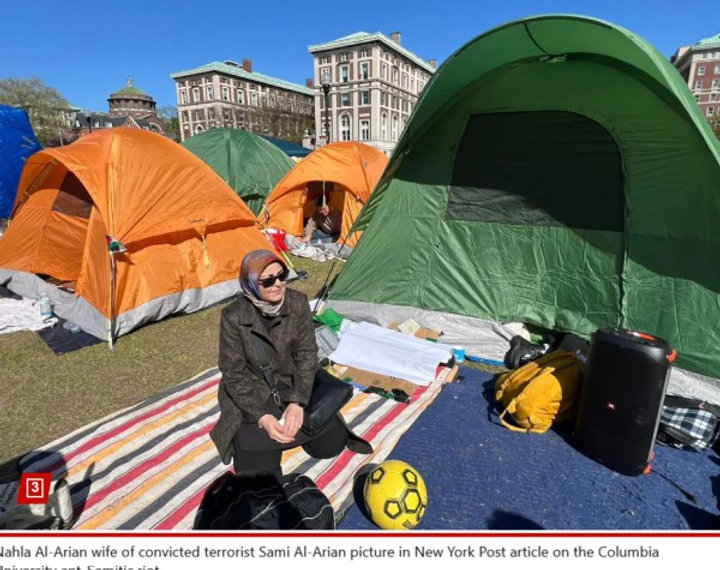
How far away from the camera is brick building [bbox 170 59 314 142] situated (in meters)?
59.2

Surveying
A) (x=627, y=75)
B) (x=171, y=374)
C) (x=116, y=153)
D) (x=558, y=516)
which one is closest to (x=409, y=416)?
(x=558, y=516)

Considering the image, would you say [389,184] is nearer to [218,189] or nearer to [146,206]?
[218,189]

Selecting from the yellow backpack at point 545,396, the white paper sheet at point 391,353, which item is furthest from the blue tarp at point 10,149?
the yellow backpack at point 545,396

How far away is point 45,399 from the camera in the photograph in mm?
3789

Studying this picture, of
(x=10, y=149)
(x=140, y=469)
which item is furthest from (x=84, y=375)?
(x=10, y=149)

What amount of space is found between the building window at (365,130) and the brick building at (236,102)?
8626 mm

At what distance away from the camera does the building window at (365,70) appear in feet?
180

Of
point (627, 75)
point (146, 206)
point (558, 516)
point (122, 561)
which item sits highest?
point (627, 75)

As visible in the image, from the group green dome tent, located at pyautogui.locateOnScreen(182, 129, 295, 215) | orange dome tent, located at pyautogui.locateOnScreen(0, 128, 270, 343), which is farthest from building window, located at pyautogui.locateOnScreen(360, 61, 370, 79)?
orange dome tent, located at pyautogui.locateOnScreen(0, 128, 270, 343)

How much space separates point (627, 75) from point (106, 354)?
19.6 ft

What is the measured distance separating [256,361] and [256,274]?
0.58 meters

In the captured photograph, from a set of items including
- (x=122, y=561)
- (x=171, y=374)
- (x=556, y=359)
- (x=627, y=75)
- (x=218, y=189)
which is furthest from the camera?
(x=218, y=189)

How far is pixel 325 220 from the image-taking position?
37.0 ft

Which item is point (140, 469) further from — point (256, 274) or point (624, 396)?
point (624, 396)
